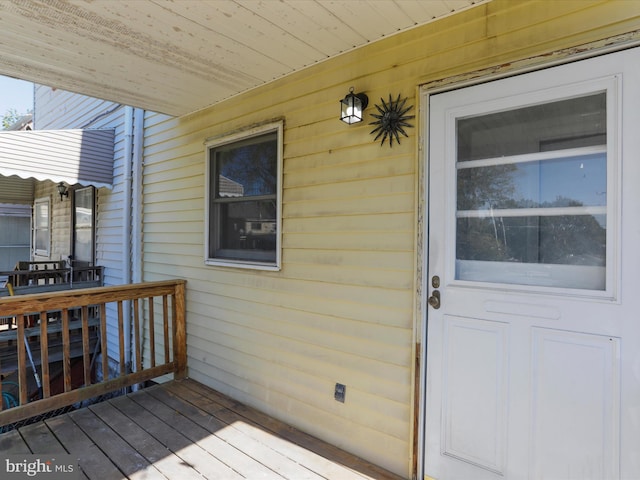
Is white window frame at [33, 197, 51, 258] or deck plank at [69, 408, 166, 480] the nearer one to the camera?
deck plank at [69, 408, 166, 480]

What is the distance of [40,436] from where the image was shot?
7.66ft

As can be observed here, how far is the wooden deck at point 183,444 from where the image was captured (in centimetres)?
202

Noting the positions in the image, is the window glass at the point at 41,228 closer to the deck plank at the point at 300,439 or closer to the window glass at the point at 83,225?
the window glass at the point at 83,225

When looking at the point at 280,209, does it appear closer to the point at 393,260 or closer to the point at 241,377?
the point at 393,260

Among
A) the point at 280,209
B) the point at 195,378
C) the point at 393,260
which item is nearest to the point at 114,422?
the point at 195,378

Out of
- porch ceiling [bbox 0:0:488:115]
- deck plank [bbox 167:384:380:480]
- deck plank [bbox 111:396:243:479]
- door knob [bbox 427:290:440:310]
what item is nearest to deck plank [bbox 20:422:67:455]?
deck plank [bbox 111:396:243:479]

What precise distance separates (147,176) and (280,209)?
2295 millimetres

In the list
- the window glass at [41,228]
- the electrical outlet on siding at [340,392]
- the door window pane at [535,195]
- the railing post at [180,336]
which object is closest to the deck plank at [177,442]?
the railing post at [180,336]

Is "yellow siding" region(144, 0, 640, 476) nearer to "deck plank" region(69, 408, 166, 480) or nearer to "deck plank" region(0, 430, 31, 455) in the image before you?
"deck plank" region(69, 408, 166, 480)

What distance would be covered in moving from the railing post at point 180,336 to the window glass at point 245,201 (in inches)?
20.7

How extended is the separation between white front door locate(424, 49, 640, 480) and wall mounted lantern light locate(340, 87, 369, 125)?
392 millimetres

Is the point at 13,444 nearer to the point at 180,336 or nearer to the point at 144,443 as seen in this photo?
the point at 144,443

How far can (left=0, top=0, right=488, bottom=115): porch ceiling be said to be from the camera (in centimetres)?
183

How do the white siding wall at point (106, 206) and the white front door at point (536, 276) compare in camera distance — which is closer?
the white front door at point (536, 276)
